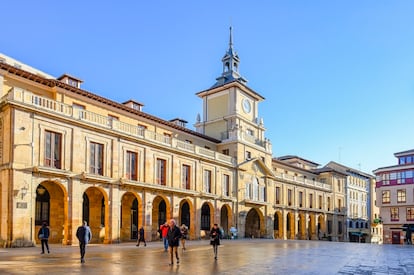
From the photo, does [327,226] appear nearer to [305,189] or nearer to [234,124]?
[305,189]

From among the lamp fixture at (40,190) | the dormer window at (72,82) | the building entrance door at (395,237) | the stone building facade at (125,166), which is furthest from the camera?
the building entrance door at (395,237)

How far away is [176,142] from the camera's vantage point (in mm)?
38594

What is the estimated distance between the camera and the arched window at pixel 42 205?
2844 cm

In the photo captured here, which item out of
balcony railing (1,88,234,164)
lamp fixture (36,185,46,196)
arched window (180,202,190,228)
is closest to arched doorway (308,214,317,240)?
balcony railing (1,88,234,164)

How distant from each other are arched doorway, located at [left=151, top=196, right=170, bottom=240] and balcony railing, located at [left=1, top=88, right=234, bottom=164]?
529 centimetres

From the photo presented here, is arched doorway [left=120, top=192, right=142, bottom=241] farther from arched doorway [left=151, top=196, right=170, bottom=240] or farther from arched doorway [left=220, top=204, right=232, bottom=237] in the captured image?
arched doorway [left=220, top=204, right=232, bottom=237]

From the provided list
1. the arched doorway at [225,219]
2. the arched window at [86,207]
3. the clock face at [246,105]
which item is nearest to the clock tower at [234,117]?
the clock face at [246,105]

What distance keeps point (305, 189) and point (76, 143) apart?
139 ft

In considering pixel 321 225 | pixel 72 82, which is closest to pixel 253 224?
pixel 321 225

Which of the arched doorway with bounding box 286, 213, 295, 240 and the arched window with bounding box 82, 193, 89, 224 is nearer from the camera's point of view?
the arched window with bounding box 82, 193, 89, 224

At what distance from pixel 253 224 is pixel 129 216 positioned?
21.1 meters

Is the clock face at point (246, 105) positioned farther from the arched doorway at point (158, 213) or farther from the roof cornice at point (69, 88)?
the arched doorway at point (158, 213)

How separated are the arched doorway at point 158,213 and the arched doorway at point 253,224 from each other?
15056mm

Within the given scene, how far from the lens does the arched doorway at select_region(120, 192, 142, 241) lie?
115 feet
